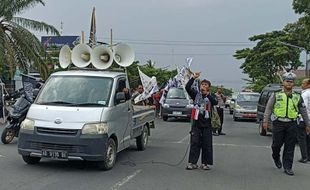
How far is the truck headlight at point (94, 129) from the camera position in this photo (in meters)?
9.13

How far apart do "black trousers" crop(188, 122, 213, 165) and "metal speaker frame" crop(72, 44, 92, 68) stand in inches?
131

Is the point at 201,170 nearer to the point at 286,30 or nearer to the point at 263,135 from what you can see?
the point at 263,135

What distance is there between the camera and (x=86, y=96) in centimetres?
995

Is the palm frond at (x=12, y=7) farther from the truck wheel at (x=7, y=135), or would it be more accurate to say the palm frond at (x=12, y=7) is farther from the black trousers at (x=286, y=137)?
the black trousers at (x=286, y=137)

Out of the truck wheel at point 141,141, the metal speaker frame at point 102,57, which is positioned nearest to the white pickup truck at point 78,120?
the metal speaker frame at point 102,57

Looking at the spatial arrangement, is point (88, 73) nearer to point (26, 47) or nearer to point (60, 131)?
point (60, 131)

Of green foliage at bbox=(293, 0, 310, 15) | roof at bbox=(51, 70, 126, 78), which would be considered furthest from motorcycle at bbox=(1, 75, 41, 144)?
green foliage at bbox=(293, 0, 310, 15)

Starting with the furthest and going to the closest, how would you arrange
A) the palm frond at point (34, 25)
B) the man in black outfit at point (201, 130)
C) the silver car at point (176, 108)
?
the silver car at point (176, 108) < the palm frond at point (34, 25) < the man in black outfit at point (201, 130)

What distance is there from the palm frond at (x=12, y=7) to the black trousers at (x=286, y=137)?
1790cm

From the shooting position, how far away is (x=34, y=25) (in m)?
25.6

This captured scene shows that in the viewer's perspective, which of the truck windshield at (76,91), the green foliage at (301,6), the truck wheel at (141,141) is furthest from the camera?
the green foliage at (301,6)

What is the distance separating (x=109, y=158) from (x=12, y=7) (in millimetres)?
17100

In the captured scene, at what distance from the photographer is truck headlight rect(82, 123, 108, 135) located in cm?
913

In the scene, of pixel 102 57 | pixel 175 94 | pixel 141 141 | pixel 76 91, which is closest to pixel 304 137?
pixel 141 141
